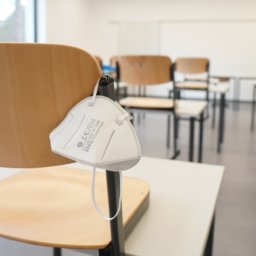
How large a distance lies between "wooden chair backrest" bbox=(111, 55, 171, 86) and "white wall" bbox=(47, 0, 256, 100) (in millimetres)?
4177

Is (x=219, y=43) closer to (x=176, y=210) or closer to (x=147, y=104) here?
(x=147, y=104)

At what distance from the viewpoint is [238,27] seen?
23.0 feet

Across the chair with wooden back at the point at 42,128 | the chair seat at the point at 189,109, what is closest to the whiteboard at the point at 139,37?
the chair seat at the point at 189,109

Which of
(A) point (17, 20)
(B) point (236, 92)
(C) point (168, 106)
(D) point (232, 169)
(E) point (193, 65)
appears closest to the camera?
(C) point (168, 106)

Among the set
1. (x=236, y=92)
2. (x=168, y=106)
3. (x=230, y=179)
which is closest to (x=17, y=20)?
(x=168, y=106)

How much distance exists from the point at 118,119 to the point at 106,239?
0.23 metres

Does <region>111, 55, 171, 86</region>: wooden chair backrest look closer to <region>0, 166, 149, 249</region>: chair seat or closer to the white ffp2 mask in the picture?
<region>0, 166, 149, 249</region>: chair seat

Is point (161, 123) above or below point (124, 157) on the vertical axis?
below

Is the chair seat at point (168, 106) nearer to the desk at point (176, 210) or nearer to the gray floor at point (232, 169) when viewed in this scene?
the gray floor at point (232, 169)

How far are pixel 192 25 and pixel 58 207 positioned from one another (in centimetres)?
709

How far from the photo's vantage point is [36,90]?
549 millimetres

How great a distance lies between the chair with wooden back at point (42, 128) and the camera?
53cm

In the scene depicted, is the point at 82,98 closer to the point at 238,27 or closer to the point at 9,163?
the point at 9,163

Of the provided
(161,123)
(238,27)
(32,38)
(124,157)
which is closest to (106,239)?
(124,157)
